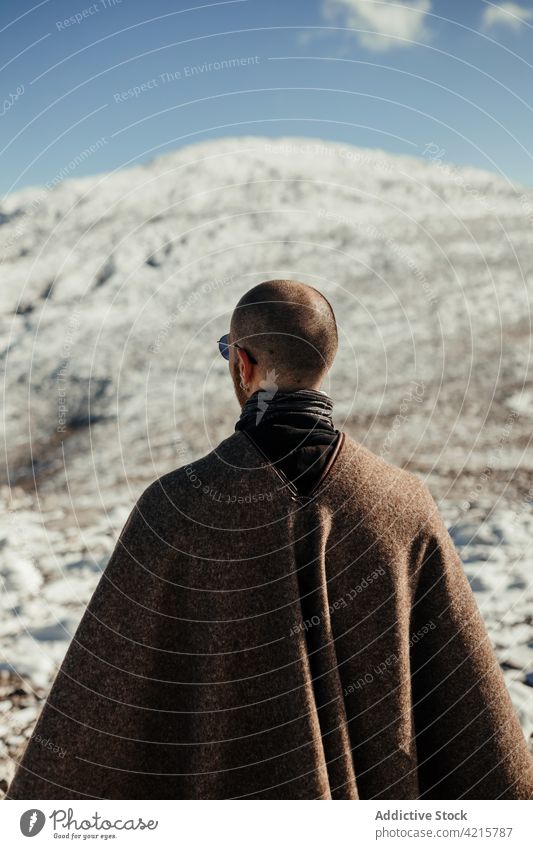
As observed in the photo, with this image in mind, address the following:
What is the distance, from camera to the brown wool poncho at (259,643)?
1925mm

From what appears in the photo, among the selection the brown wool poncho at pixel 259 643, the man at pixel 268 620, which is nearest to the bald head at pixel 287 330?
the man at pixel 268 620

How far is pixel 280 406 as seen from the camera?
6.52ft

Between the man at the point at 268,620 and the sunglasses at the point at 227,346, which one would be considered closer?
the man at the point at 268,620

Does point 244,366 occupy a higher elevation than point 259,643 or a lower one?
higher

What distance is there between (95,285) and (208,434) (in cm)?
391

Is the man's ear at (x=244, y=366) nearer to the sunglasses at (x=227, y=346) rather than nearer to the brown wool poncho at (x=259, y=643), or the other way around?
the sunglasses at (x=227, y=346)

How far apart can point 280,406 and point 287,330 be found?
0.60 feet

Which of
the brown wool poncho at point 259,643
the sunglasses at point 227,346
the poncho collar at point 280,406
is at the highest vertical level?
the sunglasses at point 227,346

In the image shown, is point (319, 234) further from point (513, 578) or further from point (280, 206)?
point (513, 578)

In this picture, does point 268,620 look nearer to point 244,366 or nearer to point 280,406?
point 280,406

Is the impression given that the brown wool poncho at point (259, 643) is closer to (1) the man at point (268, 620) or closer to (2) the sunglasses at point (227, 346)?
(1) the man at point (268, 620)

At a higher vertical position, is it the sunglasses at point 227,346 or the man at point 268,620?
the sunglasses at point 227,346

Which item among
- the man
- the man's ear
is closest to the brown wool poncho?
the man

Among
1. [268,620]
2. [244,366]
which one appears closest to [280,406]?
[244,366]
